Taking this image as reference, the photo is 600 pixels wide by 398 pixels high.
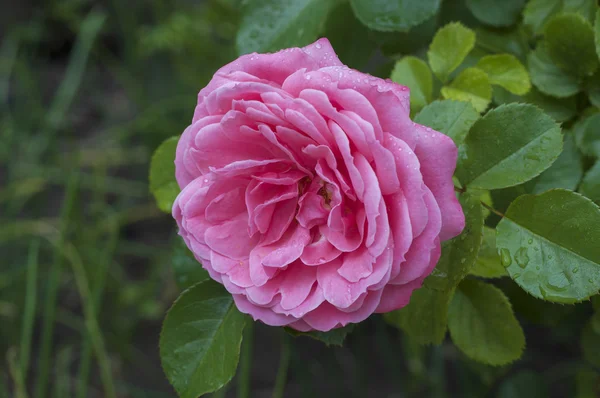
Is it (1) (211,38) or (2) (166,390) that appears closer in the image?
(2) (166,390)

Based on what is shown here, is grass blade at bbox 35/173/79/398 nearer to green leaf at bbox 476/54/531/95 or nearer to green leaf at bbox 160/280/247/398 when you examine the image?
green leaf at bbox 160/280/247/398

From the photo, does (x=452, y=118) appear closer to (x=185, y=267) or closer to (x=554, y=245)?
(x=554, y=245)

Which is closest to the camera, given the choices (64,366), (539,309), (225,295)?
(225,295)

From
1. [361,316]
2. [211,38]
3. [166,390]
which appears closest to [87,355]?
[166,390]

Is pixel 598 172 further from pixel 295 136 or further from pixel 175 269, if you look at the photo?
pixel 175 269

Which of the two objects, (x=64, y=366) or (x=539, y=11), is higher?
(x=539, y=11)

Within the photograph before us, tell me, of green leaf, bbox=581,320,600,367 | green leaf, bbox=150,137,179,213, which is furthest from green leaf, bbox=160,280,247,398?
green leaf, bbox=581,320,600,367

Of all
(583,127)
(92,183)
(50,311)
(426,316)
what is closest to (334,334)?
(426,316)
